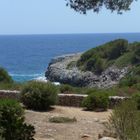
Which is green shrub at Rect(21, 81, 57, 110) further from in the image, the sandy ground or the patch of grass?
the patch of grass

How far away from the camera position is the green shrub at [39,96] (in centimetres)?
2028

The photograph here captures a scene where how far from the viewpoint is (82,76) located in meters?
72.5

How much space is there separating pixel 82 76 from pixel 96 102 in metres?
51.5

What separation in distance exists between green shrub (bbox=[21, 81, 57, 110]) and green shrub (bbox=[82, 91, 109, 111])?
132 cm

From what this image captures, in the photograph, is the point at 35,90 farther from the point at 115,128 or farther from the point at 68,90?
the point at 115,128

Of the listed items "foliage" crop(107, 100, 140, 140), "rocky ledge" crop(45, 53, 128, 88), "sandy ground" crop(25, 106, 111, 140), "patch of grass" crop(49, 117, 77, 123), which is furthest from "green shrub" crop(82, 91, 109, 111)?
"rocky ledge" crop(45, 53, 128, 88)

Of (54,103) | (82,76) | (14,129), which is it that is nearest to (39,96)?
(54,103)

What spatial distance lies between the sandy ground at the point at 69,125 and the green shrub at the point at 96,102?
443 mm

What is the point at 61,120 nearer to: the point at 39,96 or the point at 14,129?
the point at 39,96

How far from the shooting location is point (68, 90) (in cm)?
2562

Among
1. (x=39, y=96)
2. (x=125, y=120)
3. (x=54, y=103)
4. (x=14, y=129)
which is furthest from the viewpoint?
(x=54, y=103)

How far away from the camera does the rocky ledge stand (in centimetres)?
6706

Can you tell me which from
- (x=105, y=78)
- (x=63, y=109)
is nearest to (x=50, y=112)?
(x=63, y=109)

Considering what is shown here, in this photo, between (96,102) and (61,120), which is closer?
(61,120)
